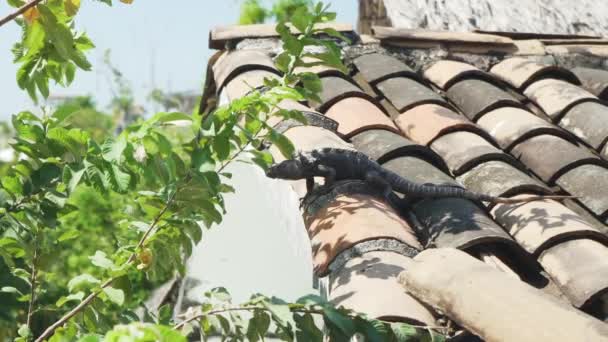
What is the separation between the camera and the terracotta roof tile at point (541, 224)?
2275 mm

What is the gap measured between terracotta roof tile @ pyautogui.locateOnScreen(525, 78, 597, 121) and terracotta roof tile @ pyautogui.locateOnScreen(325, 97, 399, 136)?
765 millimetres

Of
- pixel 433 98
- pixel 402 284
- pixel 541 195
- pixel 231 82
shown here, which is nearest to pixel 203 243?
pixel 231 82

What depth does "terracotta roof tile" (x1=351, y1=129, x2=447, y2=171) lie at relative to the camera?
2.89 metres

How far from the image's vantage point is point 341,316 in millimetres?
1629

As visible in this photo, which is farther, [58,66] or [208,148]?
[58,66]

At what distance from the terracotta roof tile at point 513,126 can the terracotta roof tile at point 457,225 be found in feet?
2.15

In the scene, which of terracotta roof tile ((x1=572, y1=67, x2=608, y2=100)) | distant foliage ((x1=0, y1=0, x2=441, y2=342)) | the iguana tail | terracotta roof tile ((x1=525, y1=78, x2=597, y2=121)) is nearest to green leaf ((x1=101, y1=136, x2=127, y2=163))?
distant foliage ((x1=0, y1=0, x2=441, y2=342))

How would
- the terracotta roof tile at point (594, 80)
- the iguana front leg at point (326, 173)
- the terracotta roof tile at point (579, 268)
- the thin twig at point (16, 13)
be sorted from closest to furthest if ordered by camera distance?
the thin twig at point (16, 13), the terracotta roof tile at point (579, 268), the iguana front leg at point (326, 173), the terracotta roof tile at point (594, 80)

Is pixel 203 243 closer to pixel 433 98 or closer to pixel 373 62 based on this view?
pixel 373 62

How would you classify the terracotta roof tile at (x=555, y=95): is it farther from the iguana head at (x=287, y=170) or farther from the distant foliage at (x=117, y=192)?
the distant foliage at (x=117, y=192)

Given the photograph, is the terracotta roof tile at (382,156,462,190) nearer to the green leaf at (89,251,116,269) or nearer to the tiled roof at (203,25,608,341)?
the tiled roof at (203,25,608,341)

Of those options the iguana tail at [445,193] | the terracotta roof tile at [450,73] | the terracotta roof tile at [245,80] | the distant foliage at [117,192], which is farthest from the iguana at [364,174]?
the terracotta roof tile at [450,73]

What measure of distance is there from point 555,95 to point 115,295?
236cm

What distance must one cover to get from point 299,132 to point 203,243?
9.55ft
